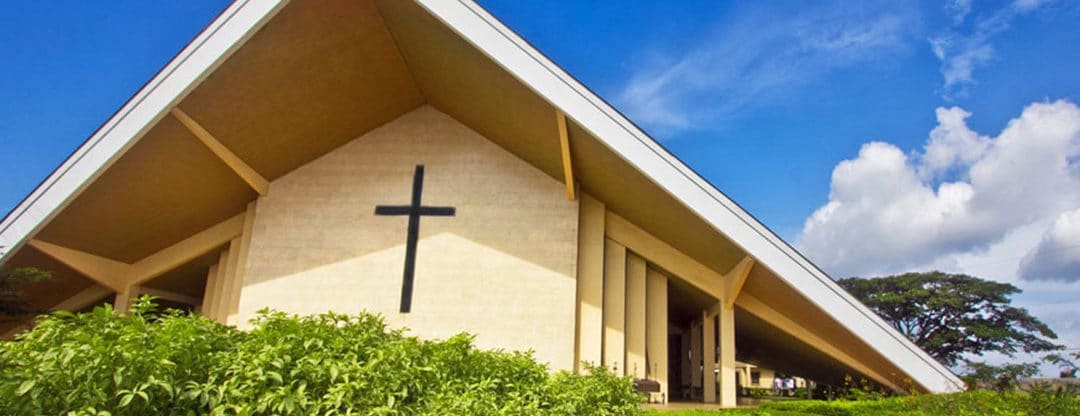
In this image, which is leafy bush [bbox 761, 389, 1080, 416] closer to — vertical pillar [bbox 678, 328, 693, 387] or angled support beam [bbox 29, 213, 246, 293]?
vertical pillar [bbox 678, 328, 693, 387]

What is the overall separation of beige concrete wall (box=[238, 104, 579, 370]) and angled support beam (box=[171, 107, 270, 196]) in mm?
371

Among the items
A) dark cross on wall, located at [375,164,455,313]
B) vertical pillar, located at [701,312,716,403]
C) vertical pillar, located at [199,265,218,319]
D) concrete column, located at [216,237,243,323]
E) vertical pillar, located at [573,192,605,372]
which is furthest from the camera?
vertical pillar, located at [199,265,218,319]

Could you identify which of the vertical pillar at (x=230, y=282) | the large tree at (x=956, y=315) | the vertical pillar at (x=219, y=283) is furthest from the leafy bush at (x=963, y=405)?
→ the large tree at (x=956, y=315)

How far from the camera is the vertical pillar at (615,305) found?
12281 millimetres

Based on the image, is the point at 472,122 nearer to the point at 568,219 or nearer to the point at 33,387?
the point at 568,219

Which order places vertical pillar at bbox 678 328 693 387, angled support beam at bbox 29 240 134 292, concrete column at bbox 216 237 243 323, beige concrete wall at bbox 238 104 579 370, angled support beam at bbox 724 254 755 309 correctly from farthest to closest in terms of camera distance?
vertical pillar at bbox 678 328 693 387
concrete column at bbox 216 237 243 323
beige concrete wall at bbox 238 104 579 370
angled support beam at bbox 29 240 134 292
angled support beam at bbox 724 254 755 309

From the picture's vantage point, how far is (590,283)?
12422 mm

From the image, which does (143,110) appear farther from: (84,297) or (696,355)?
(696,355)

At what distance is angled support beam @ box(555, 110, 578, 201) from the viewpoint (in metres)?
10.2

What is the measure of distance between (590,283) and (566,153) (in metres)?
2.77

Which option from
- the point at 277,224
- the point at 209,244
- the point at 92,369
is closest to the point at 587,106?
the point at 277,224

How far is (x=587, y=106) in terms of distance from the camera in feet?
31.3

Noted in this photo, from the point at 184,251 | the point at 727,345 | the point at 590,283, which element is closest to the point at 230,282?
the point at 184,251

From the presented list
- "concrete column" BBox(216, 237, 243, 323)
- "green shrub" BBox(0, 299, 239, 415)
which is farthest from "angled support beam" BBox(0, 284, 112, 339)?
"green shrub" BBox(0, 299, 239, 415)
